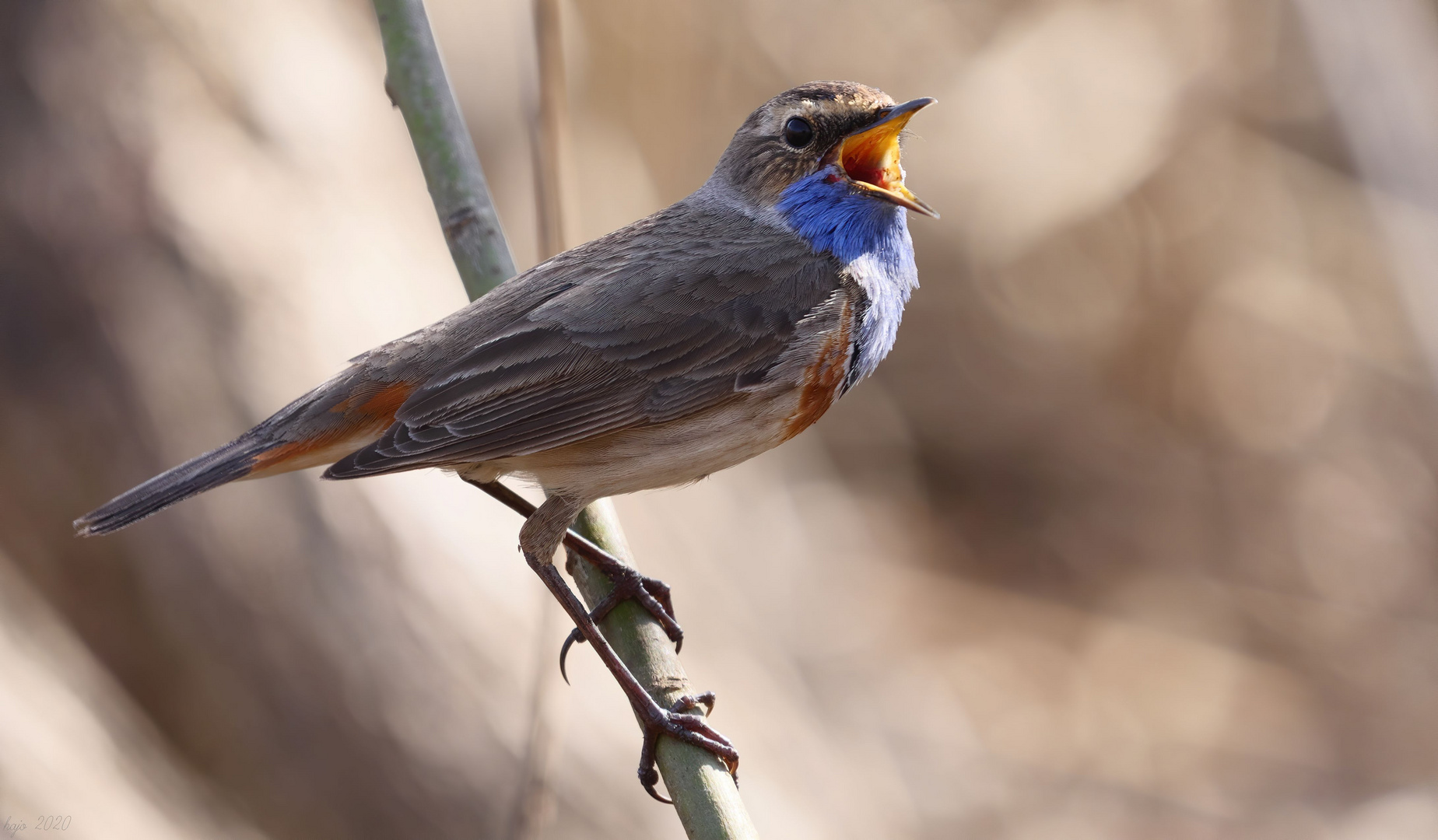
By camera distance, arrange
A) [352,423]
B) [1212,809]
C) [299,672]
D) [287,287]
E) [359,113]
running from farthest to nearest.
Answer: [1212,809]
[359,113]
[287,287]
[299,672]
[352,423]

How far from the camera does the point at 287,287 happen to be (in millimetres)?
5230

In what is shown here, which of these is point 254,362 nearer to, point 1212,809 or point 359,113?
point 359,113

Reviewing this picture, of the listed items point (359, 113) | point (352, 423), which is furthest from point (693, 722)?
point (359, 113)

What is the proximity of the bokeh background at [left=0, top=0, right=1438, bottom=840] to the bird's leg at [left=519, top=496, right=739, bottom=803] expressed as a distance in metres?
1.81

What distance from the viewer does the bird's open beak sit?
3174 millimetres

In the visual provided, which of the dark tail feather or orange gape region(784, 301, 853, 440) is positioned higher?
orange gape region(784, 301, 853, 440)

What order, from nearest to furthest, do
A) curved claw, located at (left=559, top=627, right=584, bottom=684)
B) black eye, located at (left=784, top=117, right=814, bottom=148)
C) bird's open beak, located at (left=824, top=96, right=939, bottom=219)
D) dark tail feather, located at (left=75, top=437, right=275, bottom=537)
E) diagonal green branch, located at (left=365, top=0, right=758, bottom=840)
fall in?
dark tail feather, located at (left=75, top=437, right=275, bottom=537)
diagonal green branch, located at (left=365, top=0, right=758, bottom=840)
bird's open beak, located at (left=824, top=96, right=939, bottom=219)
curved claw, located at (left=559, top=627, right=584, bottom=684)
black eye, located at (left=784, top=117, right=814, bottom=148)

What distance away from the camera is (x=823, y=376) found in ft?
10.5

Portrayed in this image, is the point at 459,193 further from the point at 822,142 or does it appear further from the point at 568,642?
the point at 568,642

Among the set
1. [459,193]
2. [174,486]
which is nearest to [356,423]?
[174,486]

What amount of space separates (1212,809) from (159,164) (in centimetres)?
656

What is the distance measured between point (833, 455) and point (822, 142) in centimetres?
488
